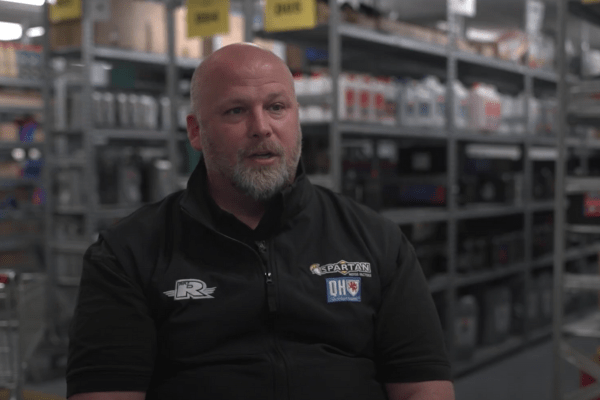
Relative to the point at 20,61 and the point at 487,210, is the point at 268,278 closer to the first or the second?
the point at 487,210

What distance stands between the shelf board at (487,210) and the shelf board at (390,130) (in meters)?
0.59

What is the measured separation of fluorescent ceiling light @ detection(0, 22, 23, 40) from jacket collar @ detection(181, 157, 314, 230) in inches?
501

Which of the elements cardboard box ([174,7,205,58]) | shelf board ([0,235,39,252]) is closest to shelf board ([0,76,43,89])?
shelf board ([0,235,39,252])

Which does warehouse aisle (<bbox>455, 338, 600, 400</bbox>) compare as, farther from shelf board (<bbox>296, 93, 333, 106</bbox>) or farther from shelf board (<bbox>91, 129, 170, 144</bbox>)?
shelf board (<bbox>91, 129, 170, 144</bbox>)

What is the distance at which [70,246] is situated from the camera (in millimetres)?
4832

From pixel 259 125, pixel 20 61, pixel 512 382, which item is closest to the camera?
pixel 259 125

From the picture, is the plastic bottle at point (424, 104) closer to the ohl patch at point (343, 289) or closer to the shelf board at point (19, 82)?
the ohl patch at point (343, 289)

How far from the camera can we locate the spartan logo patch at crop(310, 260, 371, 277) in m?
1.66

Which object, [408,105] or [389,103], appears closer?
[389,103]

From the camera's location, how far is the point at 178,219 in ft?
5.57

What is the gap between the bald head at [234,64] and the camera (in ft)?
5.48

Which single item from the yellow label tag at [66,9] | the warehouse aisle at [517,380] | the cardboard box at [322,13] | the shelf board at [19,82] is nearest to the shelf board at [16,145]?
the shelf board at [19,82]

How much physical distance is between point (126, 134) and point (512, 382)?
320cm

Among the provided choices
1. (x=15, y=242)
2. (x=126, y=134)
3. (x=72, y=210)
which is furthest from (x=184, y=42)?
(x=15, y=242)
